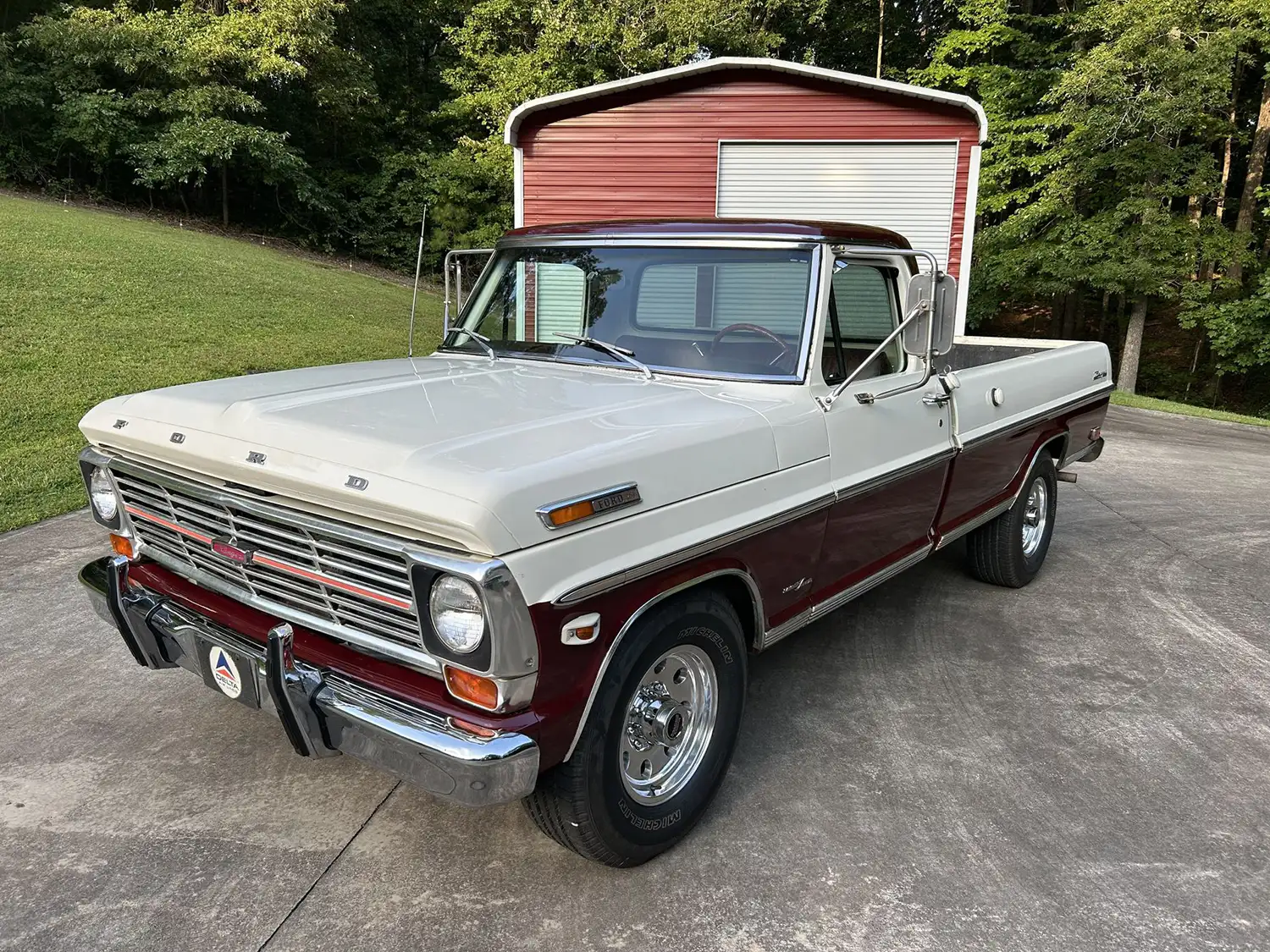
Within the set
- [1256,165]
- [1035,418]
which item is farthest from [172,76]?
[1256,165]

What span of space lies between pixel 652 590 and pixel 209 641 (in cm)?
142

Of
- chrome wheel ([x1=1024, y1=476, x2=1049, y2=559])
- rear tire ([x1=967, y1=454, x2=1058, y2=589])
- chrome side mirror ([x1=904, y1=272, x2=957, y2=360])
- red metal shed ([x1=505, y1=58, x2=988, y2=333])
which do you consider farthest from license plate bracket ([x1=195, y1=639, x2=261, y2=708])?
red metal shed ([x1=505, y1=58, x2=988, y2=333])

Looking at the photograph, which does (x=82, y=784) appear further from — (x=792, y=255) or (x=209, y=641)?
(x=792, y=255)

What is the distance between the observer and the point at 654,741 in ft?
9.55

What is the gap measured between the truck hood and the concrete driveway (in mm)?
1211

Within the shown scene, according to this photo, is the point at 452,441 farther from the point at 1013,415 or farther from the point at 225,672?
the point at 1013,415

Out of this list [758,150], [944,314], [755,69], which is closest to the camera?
[944,314]

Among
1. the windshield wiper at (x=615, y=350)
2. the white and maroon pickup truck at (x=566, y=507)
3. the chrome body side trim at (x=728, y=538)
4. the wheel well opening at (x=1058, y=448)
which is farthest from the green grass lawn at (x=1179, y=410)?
the windshield wiper at (x=615, y=350)

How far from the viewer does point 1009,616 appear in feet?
16.7

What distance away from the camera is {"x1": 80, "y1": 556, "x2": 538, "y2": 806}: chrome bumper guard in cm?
224

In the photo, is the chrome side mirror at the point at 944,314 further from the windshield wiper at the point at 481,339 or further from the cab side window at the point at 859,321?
the windshield wiper at the point at 481,339

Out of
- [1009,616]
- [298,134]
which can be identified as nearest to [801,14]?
[298,134]

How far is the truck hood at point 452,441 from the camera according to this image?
88.3 inches

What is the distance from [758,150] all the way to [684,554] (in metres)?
10.9
